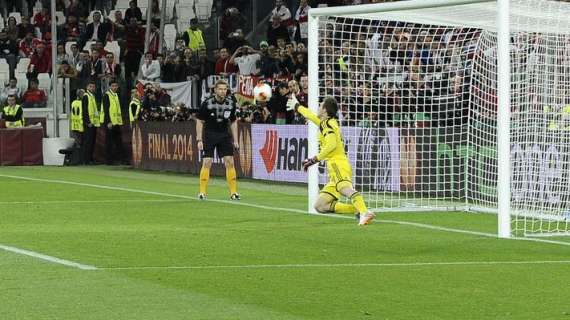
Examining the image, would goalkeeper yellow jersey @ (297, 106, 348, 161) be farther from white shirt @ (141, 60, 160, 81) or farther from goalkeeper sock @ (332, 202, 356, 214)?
white shirt @ (141, 60, 160, 81)

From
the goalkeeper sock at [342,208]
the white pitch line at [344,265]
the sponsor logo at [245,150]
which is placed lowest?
the white pitch line at [344,265]

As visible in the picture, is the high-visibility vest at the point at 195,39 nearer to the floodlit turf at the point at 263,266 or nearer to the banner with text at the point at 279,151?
the banner with text at the point at 279,151

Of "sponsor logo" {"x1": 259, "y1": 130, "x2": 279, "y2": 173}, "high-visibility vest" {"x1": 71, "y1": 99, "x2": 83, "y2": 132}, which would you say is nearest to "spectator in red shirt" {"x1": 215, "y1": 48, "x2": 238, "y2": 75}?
"high-visibility vest" {"x1": 71, "y1": 99, "x2": 83, "y2": 132}

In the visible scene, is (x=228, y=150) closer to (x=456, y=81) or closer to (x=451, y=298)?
(x=456, y=81)

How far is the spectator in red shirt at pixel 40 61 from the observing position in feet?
133

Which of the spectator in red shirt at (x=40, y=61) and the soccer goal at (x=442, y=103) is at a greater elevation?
the spectator in red shirt at (x=40, y=61)

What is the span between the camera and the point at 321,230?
1692cm

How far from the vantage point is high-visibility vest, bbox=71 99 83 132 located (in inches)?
1432

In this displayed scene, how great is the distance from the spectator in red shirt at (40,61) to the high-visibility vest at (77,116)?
411 centimetres

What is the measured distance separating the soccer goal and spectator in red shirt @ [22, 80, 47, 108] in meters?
17.3

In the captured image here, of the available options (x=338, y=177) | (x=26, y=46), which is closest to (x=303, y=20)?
(x=26, y=46)

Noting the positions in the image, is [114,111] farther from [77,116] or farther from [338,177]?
[338,177]

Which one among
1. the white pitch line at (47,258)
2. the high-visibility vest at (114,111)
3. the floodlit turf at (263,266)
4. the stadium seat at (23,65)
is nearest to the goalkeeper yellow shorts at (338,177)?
the floodlit turf at (263,266)

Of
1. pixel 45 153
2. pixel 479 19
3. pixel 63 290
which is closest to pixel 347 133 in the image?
pixel 479 19
